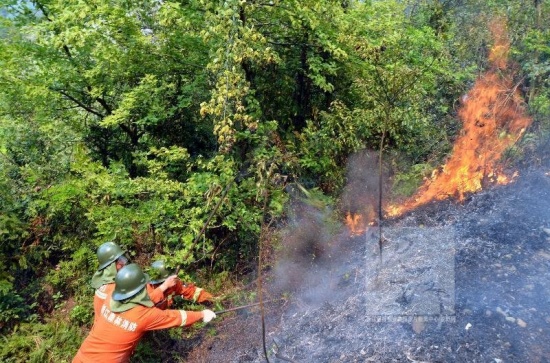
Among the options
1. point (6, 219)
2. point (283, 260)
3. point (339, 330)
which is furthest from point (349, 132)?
point (6, 219)

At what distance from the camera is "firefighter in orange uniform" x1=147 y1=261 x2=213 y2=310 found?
4.88 meters

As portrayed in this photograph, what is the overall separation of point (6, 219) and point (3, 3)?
327cm

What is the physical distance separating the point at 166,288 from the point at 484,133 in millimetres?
5934

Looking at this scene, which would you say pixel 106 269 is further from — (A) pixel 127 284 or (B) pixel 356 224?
(B) pixel 356 224

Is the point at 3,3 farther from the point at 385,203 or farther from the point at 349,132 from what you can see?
the point at 385,203

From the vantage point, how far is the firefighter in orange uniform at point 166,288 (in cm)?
488

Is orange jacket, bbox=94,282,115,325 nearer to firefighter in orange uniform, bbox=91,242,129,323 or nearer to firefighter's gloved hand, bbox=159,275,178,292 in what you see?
firefighter in orange uniform, bbox=91,242,129,323

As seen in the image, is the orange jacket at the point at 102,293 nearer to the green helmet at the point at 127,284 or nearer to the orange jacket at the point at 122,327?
the orange jacket at the point at 122,327

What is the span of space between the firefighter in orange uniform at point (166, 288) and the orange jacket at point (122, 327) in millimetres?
341

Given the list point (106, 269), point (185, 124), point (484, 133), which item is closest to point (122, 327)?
point (106, 269)

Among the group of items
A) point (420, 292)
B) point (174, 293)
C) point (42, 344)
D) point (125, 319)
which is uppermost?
point (125, 319)

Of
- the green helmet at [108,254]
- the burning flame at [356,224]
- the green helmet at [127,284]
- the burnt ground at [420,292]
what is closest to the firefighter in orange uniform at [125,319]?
the green helmet at [127,284]

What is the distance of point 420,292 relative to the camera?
4863mm

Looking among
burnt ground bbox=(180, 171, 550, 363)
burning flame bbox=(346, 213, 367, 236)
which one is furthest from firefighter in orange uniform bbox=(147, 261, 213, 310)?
Answer: burning flame bbox=(346, 213, 367, 236)
